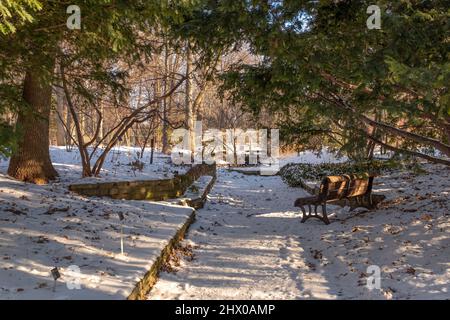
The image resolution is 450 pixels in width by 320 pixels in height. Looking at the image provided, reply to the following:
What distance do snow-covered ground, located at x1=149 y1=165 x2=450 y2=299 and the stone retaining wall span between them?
0.99 metres

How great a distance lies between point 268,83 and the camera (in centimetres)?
671

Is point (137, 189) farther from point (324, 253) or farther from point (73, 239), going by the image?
point (324, 253)

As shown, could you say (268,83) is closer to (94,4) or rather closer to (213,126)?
(94,4)

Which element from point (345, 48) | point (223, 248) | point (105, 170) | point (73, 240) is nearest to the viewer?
point (345, 48)

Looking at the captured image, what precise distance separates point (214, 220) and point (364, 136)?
157 inches

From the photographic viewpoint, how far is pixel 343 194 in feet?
28.2

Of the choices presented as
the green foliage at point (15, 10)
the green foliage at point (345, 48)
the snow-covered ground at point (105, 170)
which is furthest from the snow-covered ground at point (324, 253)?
the green foliage at point (15, 10)

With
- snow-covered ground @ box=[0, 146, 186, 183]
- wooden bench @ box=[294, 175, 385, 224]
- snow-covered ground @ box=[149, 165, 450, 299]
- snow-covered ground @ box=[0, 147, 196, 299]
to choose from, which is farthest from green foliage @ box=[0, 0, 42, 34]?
wooden bench @ box=[294, 175, 385, 224]

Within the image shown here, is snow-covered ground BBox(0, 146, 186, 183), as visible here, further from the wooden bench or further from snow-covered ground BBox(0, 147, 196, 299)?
the wooden bench

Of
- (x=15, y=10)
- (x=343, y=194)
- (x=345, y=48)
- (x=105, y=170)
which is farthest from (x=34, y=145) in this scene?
(x=343, y=194)

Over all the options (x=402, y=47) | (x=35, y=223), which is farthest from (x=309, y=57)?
(x=35, y=223)

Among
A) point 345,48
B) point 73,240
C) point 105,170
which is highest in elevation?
point 345,48

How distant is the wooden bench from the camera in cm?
833

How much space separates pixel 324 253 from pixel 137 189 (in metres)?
4.87
